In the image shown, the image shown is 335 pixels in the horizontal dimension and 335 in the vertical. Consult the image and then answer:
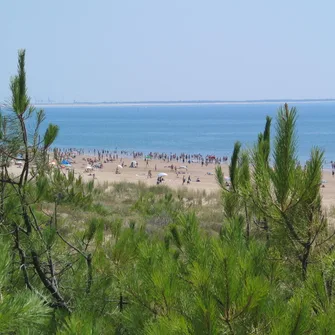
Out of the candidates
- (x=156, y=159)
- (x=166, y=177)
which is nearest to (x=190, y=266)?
(x=166, y=177)

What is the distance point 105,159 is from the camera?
4778 centimetres

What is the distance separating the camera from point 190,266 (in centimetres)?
208

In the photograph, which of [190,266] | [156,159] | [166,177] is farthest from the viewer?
[156,159]

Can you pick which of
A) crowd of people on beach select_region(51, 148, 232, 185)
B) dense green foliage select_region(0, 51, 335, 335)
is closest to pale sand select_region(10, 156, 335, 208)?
crowd of people on beach select_region(51, 148, 232, 185)

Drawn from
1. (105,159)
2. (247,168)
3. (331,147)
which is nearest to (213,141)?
(331,147)

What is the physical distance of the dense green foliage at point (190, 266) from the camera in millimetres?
1733

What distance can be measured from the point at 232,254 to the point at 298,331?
1.05 ft

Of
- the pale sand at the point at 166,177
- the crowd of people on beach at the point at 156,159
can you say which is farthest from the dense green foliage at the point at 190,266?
the crowd of people on beach at the point at 156,159

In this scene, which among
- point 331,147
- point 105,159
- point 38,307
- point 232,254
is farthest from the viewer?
point 331,147

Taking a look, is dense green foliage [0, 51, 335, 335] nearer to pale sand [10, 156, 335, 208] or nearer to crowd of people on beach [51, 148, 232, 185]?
pale sand [10, 156, 335, 208]

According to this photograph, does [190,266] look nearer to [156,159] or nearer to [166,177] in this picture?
[166,177]

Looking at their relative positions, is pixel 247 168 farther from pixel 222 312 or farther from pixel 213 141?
pixel 213 141

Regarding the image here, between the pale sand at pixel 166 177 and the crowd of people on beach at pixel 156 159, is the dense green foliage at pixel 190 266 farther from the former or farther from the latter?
the crowd of people on beach at pixel 156 159

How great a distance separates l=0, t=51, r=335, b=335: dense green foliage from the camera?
173cm
